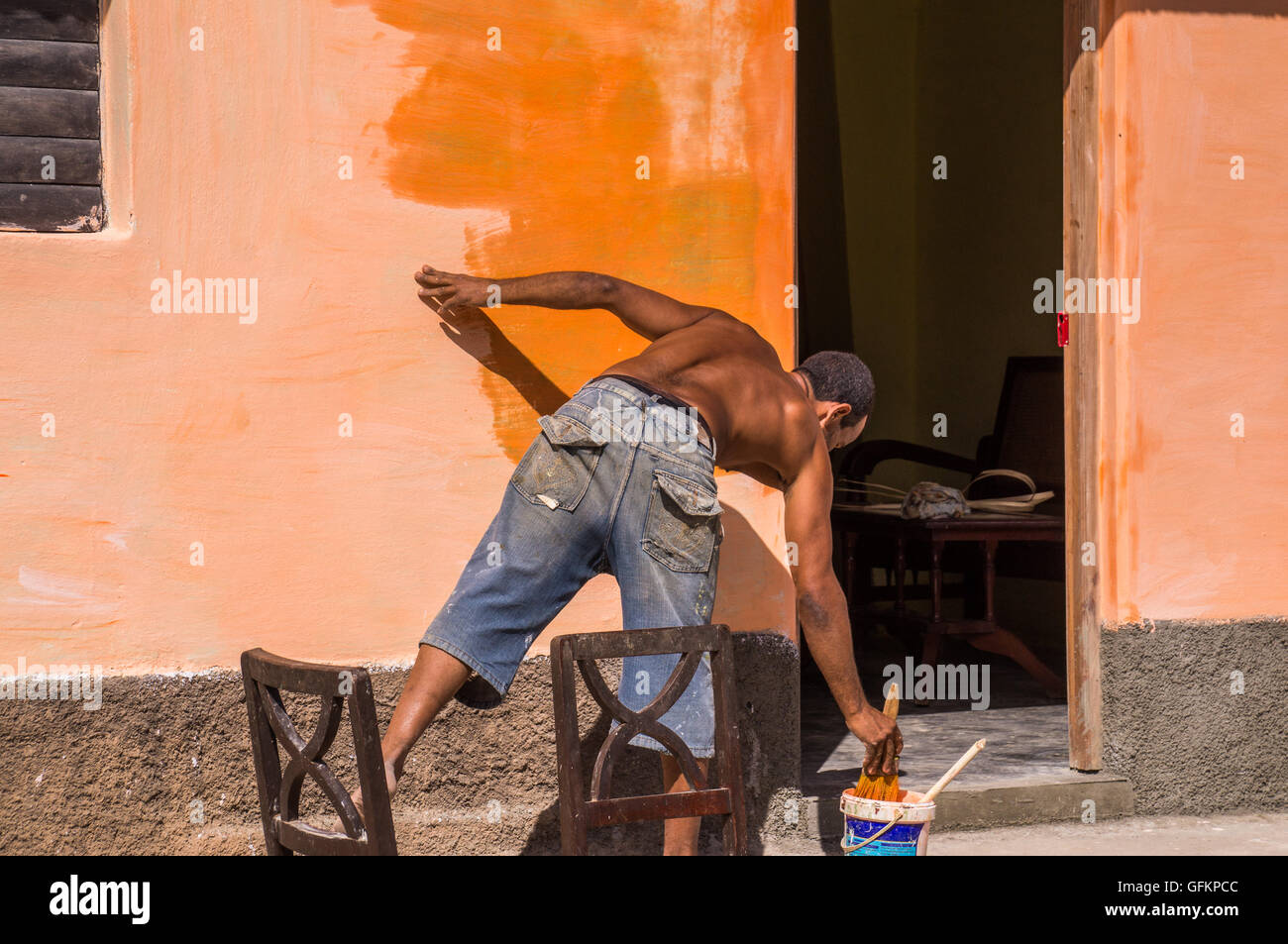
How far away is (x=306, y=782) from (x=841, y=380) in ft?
6.26

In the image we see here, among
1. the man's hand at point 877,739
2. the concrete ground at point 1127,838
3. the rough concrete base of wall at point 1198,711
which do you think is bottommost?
the concrete ground at point 1127,838

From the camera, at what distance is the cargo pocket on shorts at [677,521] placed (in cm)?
313

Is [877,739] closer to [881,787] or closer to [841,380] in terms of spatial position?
[881,787]

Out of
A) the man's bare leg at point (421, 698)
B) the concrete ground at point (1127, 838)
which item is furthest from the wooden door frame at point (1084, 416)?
the man's bare leg at point (421, 698)

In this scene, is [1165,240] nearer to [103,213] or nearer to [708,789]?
[708,789]

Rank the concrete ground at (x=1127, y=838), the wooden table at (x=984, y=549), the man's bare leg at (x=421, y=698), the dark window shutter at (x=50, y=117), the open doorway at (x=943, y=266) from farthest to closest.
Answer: the open doorway at (x=943, y=266) < the wooden table at (x=984, y=549) < the concrete ground at (x=1127, y=838) < the dark window shutter at (x=50, y=117) < the man's bare leg at (x=421, y=698)

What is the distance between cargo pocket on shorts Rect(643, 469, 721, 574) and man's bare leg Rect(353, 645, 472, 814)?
537 millimetres

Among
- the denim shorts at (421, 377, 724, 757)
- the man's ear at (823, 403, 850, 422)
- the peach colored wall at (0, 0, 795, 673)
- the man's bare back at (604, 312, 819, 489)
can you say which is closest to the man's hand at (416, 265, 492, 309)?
the peach colored wall at (0, 0, 795, 673)

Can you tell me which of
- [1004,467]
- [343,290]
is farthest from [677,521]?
[1004,467]

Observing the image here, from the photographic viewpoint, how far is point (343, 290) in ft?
12.5

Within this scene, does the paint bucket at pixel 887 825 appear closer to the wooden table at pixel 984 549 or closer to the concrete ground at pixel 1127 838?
the concrete ground at pixel 1127 838

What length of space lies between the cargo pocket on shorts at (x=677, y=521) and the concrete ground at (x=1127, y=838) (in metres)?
1.30

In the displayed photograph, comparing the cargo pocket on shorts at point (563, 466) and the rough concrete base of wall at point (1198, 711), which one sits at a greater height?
the cargo pocket on shorts at point (563, 466)

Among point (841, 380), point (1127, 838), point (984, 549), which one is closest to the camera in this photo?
point (841, 380)
